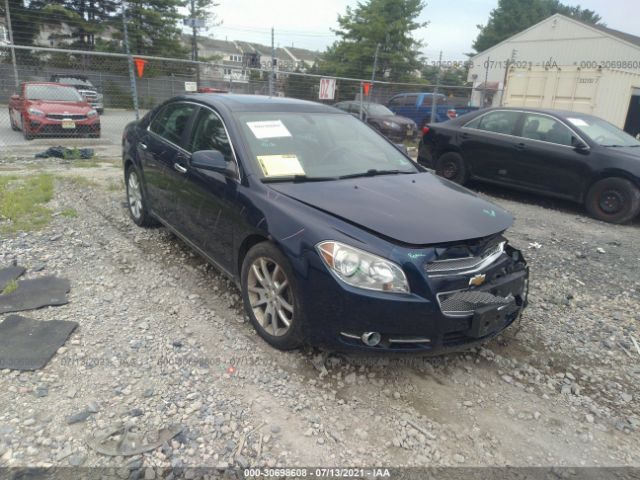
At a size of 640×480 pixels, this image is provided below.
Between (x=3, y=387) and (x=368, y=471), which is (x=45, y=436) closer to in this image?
(x=3, y=387)

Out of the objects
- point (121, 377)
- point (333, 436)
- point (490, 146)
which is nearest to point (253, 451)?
point (333, 436)

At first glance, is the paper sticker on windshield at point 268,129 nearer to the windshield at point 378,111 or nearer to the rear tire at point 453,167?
the rear tire at point 453,167

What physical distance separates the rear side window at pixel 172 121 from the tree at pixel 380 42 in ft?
96.9

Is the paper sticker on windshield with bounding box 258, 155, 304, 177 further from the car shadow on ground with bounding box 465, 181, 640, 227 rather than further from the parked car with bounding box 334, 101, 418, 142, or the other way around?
the parked car with bounding box 334, 101, 418, 142

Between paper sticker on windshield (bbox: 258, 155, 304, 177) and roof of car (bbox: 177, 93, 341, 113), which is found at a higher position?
roof of car (bbox: 177, 93, 341, 113)

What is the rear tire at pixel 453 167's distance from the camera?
8039mm

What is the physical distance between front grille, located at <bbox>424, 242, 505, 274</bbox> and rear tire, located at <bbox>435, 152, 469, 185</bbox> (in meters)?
5.34

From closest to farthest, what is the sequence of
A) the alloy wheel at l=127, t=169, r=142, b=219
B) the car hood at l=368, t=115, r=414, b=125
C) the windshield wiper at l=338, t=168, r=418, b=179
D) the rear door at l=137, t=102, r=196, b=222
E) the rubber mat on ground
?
the rubber mat on ground, the windshield wiper at l=338, t=168, r=418, b=179, the rear door at l=137, t=102, r=196, b=222, the alloy wheel at l=127, t=169, r=142, b=219, the car hood at l=368, t=115, r=414, b=125

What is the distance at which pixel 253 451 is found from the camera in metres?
2.31

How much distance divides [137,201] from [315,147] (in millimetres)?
2696

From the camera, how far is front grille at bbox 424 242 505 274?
2.64m

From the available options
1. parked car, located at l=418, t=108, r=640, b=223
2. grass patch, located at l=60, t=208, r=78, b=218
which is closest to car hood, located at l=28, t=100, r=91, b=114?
grass patch, located at l=60, t=208, r=78, b=218

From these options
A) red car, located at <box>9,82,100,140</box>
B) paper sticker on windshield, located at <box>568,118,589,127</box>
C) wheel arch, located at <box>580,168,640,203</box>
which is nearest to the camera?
wheel arch, located at <box>580,168,640,203</box>

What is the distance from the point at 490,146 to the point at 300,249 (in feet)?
19.4
